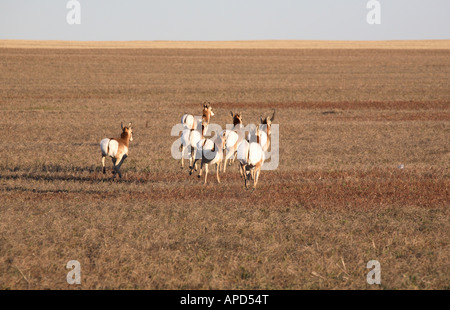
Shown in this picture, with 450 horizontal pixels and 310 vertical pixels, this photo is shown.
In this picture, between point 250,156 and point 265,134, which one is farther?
point 265,134

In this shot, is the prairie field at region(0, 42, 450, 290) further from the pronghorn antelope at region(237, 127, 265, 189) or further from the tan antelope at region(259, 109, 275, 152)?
the tan antelope at region(259, 109, 275, 152)

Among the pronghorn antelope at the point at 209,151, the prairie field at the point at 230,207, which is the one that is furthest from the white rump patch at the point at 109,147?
the pronghorn antelope at the point at 209,151

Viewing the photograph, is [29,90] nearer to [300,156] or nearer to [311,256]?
[300,156]

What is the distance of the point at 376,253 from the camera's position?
29.0 feet

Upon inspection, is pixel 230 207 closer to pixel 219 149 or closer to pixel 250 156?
pixel 250 156

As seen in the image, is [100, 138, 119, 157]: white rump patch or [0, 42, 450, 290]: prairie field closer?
[0, 42, 450, 290]: prairie field

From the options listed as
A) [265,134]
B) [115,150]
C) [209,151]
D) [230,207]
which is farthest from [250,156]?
[115,150]

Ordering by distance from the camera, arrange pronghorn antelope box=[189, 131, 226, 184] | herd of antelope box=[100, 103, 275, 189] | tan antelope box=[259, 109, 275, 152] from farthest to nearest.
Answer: tan antelope box=[259, 109, 275, 152]
pronghorn antelope box=[189, 131, 226, 184]
herd of antelope box=[100, 103, 275, 189]

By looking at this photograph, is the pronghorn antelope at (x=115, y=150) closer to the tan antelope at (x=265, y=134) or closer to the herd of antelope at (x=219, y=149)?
the herd of antelope at (x=219, y=149)

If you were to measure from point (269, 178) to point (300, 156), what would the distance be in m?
3.63

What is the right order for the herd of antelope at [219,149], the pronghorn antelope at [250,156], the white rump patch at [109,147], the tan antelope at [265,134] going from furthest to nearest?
1. the tan antelope at [265,134]
2. the white rump patch at [109,147]
3. the herd of antelope at [219,149]
4. the pronghorn antelope at [250,156]

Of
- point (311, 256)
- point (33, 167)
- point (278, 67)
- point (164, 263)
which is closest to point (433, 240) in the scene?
point (311, 256)

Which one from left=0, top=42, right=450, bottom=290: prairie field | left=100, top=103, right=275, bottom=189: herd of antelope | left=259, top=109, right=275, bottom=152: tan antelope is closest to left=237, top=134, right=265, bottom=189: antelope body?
left=100, top=103, right=275, bottom=189: herd of antelope

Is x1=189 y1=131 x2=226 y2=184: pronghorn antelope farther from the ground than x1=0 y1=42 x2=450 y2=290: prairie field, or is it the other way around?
x1=189 y1=131 x2=226 y2=184: pronghorn antelope
